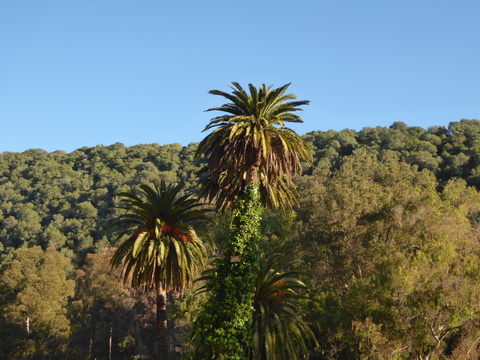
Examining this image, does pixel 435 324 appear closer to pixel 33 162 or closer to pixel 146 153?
pixel 146 153

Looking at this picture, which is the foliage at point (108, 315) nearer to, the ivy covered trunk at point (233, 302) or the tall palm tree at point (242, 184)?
the tall palm tree at point (242, 184)

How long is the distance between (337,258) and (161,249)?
56.5ft

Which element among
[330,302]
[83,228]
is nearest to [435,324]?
[330,302]

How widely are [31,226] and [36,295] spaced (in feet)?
153

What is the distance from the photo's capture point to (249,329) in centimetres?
1884

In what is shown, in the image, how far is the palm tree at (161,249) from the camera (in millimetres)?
21359

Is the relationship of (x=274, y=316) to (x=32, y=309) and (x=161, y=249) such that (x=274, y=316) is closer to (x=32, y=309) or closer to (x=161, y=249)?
(x=161, y=249)

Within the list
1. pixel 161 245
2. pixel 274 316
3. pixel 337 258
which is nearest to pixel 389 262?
pixel 337 258

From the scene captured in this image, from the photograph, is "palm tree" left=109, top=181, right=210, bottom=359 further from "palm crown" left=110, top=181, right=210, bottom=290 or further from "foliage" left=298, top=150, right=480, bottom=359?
"foliage" left=298, top=150, right=480, bottom=359

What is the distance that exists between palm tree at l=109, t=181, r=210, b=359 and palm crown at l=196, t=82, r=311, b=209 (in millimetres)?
2199

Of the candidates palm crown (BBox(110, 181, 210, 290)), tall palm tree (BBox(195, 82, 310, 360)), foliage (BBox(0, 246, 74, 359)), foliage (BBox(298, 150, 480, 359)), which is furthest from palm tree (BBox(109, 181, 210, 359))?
foliage (BBox(0, 246, 74, 359))

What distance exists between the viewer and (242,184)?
69.2 feet

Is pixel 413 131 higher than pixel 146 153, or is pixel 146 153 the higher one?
pixel 146 153

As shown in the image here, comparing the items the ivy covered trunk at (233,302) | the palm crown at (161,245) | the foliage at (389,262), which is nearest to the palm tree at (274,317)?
the ivy covered trunk at (233,302)
